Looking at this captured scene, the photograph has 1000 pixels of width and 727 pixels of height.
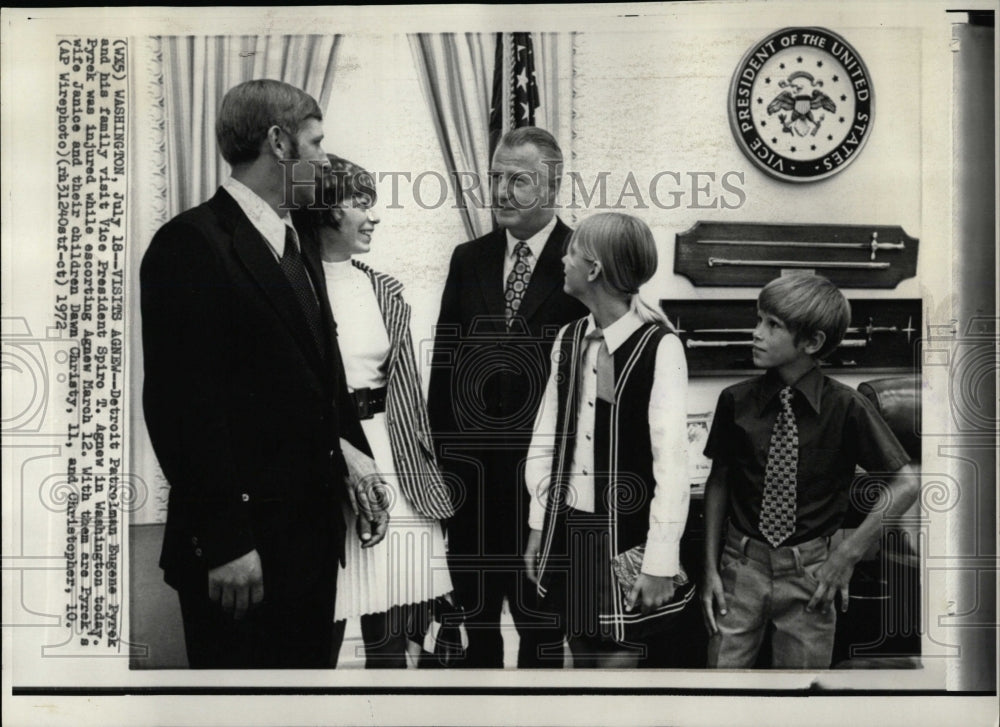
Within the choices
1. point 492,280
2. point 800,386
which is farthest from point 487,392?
point 800,386

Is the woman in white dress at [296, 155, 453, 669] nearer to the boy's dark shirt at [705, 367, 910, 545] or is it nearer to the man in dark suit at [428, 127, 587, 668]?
the man in dark suit at [428, 127, 587, 668]

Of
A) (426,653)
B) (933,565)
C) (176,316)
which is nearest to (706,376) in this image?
(933,565)

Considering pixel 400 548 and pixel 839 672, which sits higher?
pixel 400 548

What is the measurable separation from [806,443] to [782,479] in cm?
17

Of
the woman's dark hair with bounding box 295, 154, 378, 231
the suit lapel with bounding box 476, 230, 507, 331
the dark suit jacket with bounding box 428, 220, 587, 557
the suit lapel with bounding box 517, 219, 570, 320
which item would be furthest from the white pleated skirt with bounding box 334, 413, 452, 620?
the woman's dark hair with bounding box 295, 154, 378, 231

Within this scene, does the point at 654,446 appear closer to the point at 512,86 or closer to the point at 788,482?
the point at 788,482

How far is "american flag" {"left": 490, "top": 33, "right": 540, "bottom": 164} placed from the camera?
13.1 feet

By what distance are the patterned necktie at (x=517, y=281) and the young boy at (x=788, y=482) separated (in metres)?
0.89

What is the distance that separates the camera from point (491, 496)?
3980mm

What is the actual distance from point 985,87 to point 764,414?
1.58 m

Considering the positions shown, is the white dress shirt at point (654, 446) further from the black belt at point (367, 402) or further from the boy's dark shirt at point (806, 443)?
the black belt at point (367, 402)

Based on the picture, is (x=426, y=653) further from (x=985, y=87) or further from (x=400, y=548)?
(x=985, y=87)

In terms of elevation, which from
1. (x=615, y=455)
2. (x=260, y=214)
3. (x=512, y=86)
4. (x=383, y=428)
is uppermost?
(x=512, y=86)

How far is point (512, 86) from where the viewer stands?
13.1 feet
